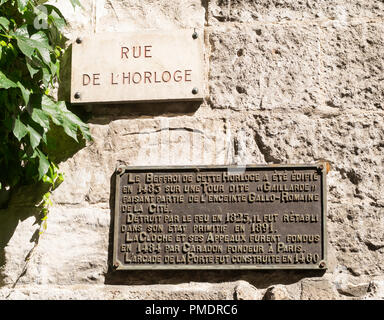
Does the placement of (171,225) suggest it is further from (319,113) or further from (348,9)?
(348,9)

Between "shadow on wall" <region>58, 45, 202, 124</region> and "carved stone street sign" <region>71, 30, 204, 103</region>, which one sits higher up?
"carved stone street sign" <region>71, 30, 204, 103</region>

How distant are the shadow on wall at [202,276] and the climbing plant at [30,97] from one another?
2.12 feet

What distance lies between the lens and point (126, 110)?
15.1 feet

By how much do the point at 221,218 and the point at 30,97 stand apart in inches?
51.4

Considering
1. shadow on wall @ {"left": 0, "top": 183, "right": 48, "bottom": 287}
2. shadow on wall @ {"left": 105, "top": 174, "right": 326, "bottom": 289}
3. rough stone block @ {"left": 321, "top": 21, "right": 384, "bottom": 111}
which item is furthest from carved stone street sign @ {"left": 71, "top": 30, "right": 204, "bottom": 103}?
shadow on wall @ {"left": 105, "top": 174, "right": 326, "bottom": 289}

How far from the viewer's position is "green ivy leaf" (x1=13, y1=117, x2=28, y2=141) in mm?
4078

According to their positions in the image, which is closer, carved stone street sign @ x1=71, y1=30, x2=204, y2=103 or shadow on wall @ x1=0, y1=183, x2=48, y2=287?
shadow on wall @ x1=0, y1=183, x2=48, y2=287

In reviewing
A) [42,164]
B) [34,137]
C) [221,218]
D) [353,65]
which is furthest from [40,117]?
[353,65]

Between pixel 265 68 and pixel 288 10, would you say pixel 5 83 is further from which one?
pixel 288 10

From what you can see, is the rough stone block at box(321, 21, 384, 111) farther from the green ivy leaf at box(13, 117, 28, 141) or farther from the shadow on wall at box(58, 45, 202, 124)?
the green ivy leaf at box(13, 117, 28, 141)

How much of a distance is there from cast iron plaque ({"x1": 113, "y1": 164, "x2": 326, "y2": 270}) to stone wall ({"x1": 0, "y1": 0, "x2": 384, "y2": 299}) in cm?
7

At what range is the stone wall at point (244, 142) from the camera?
4180 mm

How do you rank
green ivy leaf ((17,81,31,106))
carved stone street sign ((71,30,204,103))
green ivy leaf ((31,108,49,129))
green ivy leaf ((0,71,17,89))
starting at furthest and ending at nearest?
carved stone street sign ((71,30,204,103))
green ivy leaf ((31,108,49,129))
green ivy leaf ((17,81,31,106))
green ivy leaf ((0,71,17,89))

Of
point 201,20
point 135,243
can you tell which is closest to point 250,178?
point 135,243
